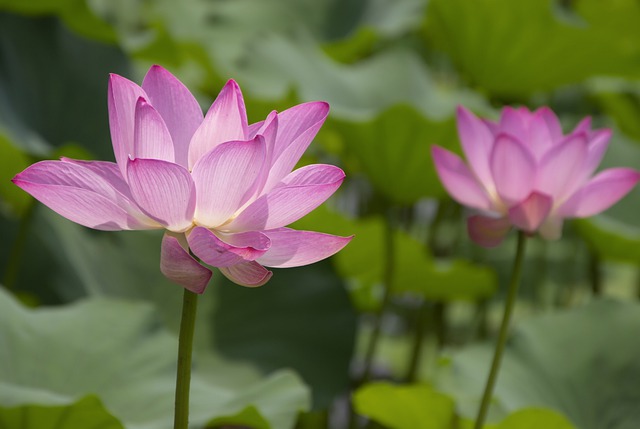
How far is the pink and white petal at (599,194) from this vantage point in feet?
1.98

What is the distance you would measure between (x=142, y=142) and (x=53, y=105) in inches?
31.5

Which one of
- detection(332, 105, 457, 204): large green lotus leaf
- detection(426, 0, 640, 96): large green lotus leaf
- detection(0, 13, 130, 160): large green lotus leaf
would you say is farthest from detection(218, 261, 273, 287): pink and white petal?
detection(426, 0, 640, 96): large green lotus leaf

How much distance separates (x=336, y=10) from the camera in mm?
1841

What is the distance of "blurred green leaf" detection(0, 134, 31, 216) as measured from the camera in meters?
0.89

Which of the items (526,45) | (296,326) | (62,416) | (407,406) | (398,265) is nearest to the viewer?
(62,416)

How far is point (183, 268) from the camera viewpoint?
37 centimetres

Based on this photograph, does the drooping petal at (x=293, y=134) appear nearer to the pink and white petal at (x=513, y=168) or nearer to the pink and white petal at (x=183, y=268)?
the pink and white petal at (x=183, y=268)

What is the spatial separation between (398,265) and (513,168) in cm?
57

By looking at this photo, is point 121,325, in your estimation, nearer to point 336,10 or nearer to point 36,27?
point 36,27

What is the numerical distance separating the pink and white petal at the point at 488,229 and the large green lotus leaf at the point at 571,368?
0.22 metres

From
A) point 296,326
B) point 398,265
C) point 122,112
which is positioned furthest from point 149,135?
point 398,265

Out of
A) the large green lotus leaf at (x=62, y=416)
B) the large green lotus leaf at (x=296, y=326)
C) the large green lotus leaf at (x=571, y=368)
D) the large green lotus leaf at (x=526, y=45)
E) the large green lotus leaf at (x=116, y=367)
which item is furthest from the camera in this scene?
the large green lotus leaf at (x=526, y=45)

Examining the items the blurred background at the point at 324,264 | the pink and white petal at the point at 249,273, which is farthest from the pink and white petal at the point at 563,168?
the pink and white petal at the point at 249,273

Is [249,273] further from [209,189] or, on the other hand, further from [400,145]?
[400,145]
